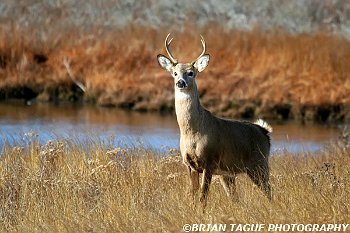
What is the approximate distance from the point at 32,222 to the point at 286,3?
967 inches

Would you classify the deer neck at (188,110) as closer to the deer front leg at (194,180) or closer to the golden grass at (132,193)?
the deer front leg at (194,180)

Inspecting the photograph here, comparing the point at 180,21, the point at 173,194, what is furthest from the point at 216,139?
the point at 180,21

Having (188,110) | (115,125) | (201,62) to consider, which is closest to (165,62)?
(201,62)

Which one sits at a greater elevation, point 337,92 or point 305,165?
point 305,165

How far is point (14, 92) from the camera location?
29.5 meters

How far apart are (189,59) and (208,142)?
18.0 meters

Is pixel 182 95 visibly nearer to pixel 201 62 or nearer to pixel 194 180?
pixel 201 62

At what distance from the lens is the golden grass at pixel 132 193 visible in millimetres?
9828

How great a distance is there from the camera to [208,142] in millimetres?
11461

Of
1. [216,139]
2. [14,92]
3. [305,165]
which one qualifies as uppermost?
[216,139]

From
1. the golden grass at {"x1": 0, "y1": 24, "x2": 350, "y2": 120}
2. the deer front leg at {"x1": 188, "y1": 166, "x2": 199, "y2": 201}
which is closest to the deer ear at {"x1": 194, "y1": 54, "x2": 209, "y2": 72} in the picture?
the deer front leg at {"x1": 188, "y1": 166, "x2": 199, "y2": 201}

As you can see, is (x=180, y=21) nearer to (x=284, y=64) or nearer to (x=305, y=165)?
(x=284, y=64)

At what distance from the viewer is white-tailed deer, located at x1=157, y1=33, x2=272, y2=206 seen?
1139 cm

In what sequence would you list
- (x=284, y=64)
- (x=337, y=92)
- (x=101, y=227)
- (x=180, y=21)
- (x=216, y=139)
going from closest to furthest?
(x=101, y=227) → (x=216, y=139) → (x=337, y=92) → (x=284, y=64) → (x=180, y=21)
